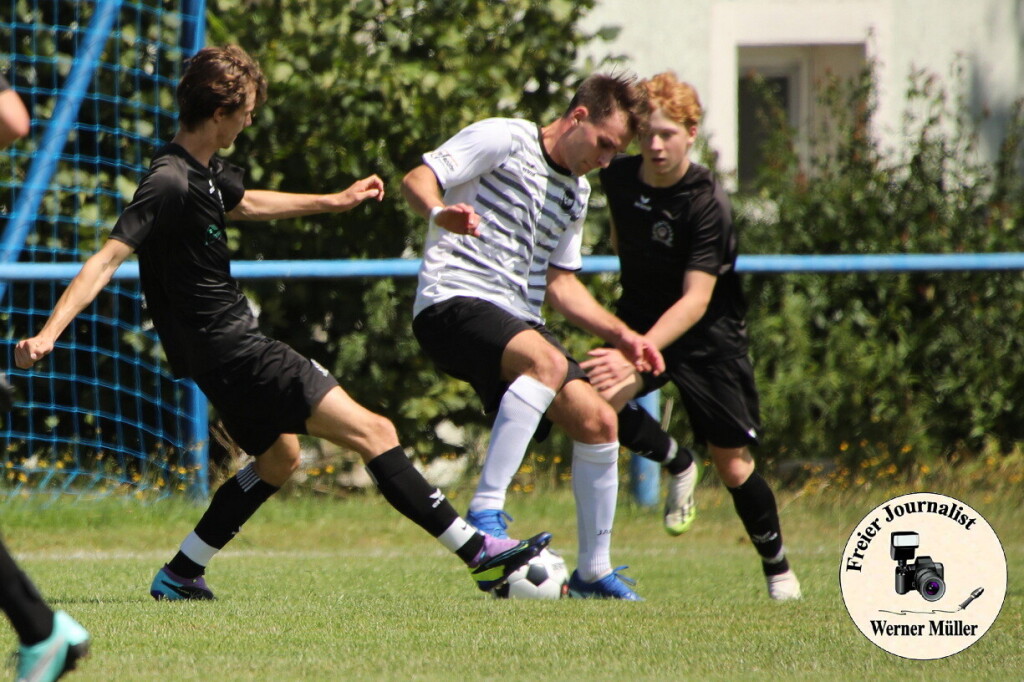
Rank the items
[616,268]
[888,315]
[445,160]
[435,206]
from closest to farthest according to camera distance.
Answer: [435,206], [445,160], [616,268], [888,315]

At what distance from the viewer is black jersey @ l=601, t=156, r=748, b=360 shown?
5633mm

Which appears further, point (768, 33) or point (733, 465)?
point (768, 33)

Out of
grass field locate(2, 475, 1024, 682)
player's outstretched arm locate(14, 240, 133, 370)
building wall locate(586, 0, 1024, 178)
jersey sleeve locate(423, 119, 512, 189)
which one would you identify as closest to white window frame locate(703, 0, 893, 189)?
building wall locate(586, 0, 1024, 178)

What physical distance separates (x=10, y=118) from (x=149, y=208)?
4.99 feet

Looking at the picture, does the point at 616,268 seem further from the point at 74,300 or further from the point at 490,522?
the point at 74,300

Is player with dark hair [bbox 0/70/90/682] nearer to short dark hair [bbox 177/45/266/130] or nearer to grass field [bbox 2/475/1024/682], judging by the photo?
grass field [bbox 2/475/1024/682]

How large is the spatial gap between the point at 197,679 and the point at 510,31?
17.5 ft

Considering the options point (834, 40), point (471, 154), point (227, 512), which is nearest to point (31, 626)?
point (227, 512)

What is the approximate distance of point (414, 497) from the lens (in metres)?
5.05

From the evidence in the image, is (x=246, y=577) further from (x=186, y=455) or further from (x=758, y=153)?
(x=758, y=153)

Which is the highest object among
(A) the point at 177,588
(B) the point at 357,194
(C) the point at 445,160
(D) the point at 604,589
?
(C) the point at 445,160

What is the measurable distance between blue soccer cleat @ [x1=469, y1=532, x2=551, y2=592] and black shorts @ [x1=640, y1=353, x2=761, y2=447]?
3.28 ft

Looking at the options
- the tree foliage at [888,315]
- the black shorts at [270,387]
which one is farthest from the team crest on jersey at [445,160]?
the tree foliage at [888,315]

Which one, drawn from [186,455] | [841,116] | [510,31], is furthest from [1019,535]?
[186,455]
